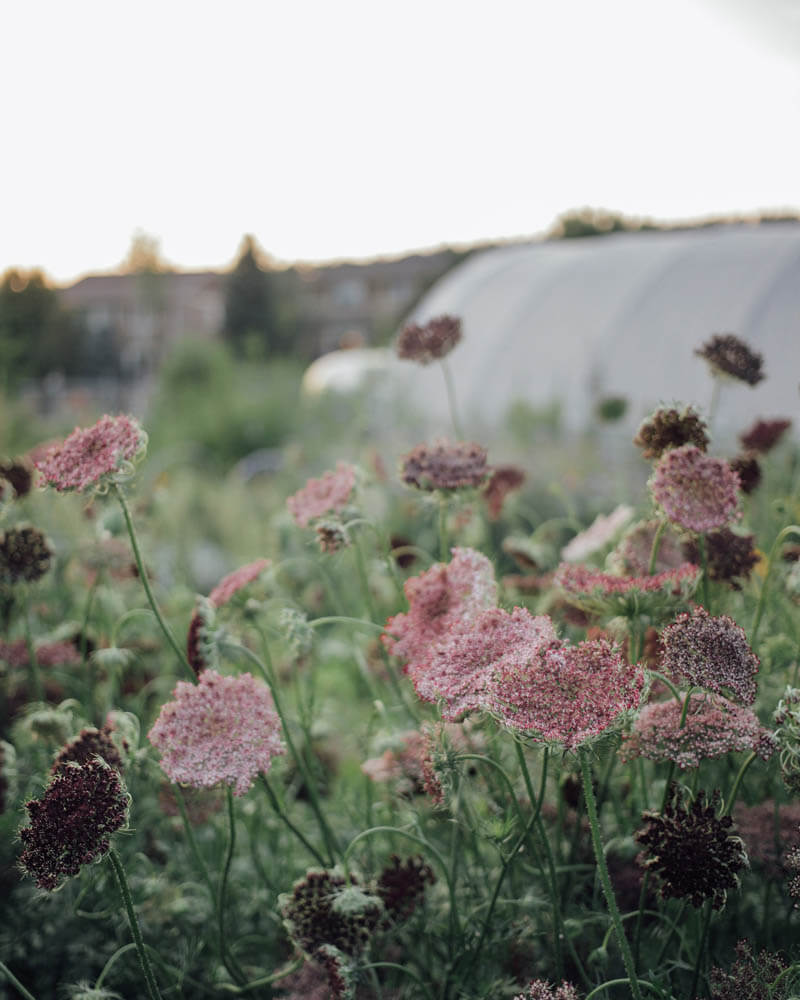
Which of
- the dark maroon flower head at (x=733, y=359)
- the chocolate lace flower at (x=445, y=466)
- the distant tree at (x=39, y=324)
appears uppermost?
the distant tree at (x=39, y=324)

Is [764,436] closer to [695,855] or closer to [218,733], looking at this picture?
[695,855]

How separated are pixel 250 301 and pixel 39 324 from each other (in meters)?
12.1

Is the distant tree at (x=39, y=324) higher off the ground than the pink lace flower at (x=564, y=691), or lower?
higher

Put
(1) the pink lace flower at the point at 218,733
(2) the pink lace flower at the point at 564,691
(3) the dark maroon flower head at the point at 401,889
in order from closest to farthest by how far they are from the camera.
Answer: (2) the pink lace flower at the point at 564,691 → (1) the pink lace flower at the point at 218,733 → (3) the dark maroon flower head at the point at 401,889

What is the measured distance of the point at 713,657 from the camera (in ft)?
3.22

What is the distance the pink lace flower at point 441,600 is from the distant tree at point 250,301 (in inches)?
1212

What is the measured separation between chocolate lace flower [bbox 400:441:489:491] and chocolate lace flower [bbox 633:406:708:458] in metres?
0.27

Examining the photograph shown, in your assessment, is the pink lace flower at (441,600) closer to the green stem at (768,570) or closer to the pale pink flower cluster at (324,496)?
the pale pink flower cluster at (324,496)

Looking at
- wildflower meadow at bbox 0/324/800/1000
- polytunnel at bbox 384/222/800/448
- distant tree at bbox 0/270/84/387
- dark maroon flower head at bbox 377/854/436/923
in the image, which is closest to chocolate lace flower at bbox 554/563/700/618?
wildflower meadow at bbox 0/324/800/1000

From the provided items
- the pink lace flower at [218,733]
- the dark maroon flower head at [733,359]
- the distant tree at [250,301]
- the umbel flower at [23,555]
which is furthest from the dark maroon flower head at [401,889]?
the distant tree at [250,301]

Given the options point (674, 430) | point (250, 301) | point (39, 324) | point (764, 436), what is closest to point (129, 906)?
point (674, 430)

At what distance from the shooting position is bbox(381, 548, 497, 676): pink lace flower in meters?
1.19

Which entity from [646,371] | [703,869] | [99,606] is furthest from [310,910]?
[646,371]

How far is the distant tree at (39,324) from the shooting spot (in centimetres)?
1459
